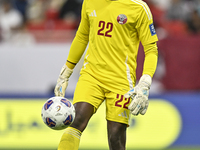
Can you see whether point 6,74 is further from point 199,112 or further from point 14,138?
point 199,112

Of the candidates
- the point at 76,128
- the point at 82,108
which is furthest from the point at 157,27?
the point at 76,128

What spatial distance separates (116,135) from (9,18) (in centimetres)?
702

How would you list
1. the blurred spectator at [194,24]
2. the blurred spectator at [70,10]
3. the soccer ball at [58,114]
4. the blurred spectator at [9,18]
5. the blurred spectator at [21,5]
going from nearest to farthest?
the soccer ball at [58,114], the blurred spectator at [9,18], the blurred spectator at [194,24], the blurred spectator at [70,10], the blurred spectator at [21,5]

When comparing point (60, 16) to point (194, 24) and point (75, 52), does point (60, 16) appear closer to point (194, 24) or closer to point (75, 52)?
point (194, 24)

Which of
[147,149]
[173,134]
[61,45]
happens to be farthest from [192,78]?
[61,45]

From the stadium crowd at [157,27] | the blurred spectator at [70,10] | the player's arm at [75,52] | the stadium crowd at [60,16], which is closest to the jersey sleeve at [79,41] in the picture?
the player's arm at [75,52]

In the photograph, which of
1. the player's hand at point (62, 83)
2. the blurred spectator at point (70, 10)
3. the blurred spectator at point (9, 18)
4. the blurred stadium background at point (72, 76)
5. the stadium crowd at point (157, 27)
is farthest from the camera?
the blurred spectator at point (70, 10)

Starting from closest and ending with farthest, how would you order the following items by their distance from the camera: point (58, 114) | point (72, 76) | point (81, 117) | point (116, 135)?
point (58, 114)
point (81, 117)
point (116, 135)
point (72, 76)

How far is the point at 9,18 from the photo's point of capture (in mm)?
11023

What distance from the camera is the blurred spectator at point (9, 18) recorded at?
10.6 meters

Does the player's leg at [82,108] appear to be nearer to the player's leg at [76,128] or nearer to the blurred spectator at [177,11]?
the player's leg at [76,128]

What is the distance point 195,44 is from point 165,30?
0.83 meters

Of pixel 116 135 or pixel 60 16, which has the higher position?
pixel 116 135

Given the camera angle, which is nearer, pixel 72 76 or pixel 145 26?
pixel 145 26
